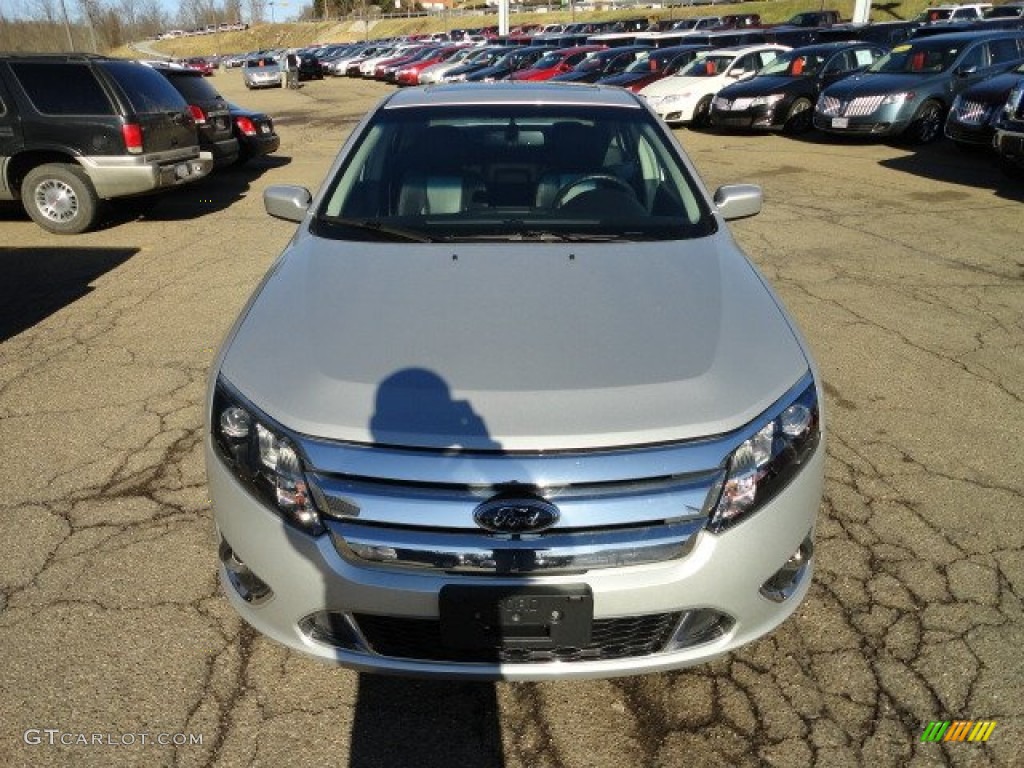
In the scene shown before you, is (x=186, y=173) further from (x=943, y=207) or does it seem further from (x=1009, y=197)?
(x=1009, y=197)

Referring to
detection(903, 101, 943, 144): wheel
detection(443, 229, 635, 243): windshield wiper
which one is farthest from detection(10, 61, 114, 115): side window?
detection(903, 101, 943, 144): wheel

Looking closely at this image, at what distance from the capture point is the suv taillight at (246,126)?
11.3m

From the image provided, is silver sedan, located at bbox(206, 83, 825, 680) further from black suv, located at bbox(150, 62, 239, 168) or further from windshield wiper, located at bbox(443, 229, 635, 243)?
black suv, located at bbox(150, 62, 239, 168)

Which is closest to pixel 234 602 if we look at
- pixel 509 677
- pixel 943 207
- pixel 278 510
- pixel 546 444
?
pixel 278 510

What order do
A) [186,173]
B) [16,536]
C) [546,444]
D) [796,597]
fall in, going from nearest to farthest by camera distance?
1. [546,444]
2. [796,597]
3. [16,536]
4. [186,173]

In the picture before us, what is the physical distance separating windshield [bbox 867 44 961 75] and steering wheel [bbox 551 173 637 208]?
11412 millimetres

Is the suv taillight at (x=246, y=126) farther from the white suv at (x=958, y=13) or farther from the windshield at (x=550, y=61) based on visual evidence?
the white suv at (x=958, y=13)

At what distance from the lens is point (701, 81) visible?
1537cm

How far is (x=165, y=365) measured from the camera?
477 centimetres

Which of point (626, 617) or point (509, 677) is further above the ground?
point (626, 617)

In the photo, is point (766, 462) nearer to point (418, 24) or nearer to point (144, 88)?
point (144, 88)

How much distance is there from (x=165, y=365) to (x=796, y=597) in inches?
156

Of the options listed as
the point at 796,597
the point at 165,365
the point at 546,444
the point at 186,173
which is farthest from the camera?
the point at 186,173

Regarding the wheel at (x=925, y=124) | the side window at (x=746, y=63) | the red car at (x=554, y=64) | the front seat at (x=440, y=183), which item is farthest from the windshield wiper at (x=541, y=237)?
Answer: the red car at (x=554, y=64)
